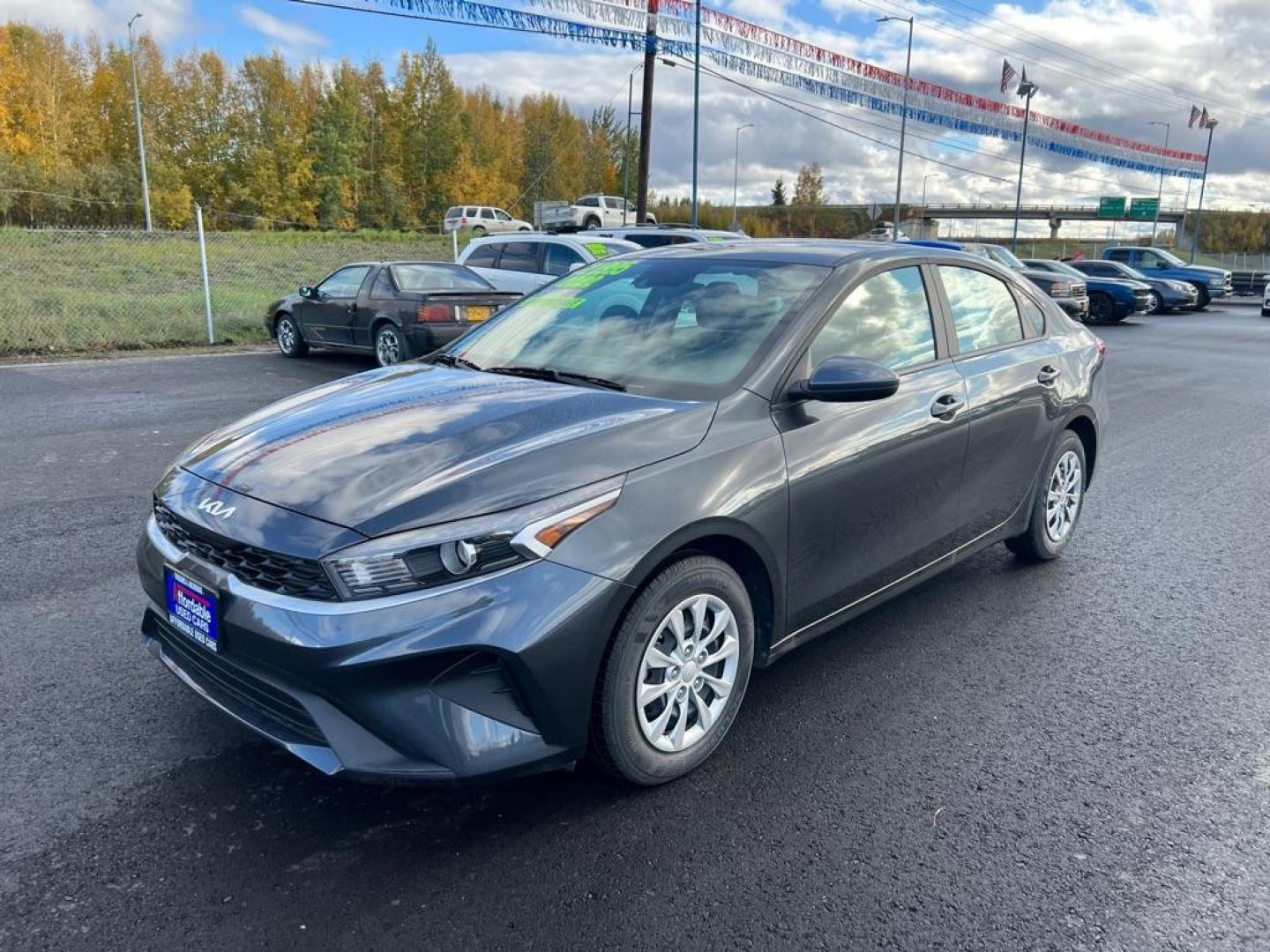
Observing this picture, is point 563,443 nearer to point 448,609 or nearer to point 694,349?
point 448,609

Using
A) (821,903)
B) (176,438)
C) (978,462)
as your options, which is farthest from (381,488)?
(176,438)

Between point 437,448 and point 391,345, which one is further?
point 391,345

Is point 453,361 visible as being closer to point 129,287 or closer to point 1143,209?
point 129,287

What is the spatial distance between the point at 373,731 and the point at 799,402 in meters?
1.73

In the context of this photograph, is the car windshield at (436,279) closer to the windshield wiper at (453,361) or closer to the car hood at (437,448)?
the windshield wiper at (453,361)

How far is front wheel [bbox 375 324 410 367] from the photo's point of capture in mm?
11289

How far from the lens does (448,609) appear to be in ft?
7.77

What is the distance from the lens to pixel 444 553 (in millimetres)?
2432

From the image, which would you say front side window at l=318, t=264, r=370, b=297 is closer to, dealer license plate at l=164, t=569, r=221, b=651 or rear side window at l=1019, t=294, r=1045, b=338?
rear side window at l=1019, t=294, r=1045, b=338

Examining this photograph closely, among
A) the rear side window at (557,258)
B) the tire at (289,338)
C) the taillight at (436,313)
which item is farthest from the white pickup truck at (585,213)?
the taillight at (436,313)

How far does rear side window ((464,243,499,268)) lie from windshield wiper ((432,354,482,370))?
34.5 ft

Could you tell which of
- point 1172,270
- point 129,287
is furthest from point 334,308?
point 1172,270

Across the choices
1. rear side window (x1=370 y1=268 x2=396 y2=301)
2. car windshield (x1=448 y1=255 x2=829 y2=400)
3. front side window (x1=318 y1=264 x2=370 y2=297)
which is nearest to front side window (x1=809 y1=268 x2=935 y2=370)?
car windshield (x1=448 y1=255 x2=829 y2=400)

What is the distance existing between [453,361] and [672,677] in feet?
5.87
